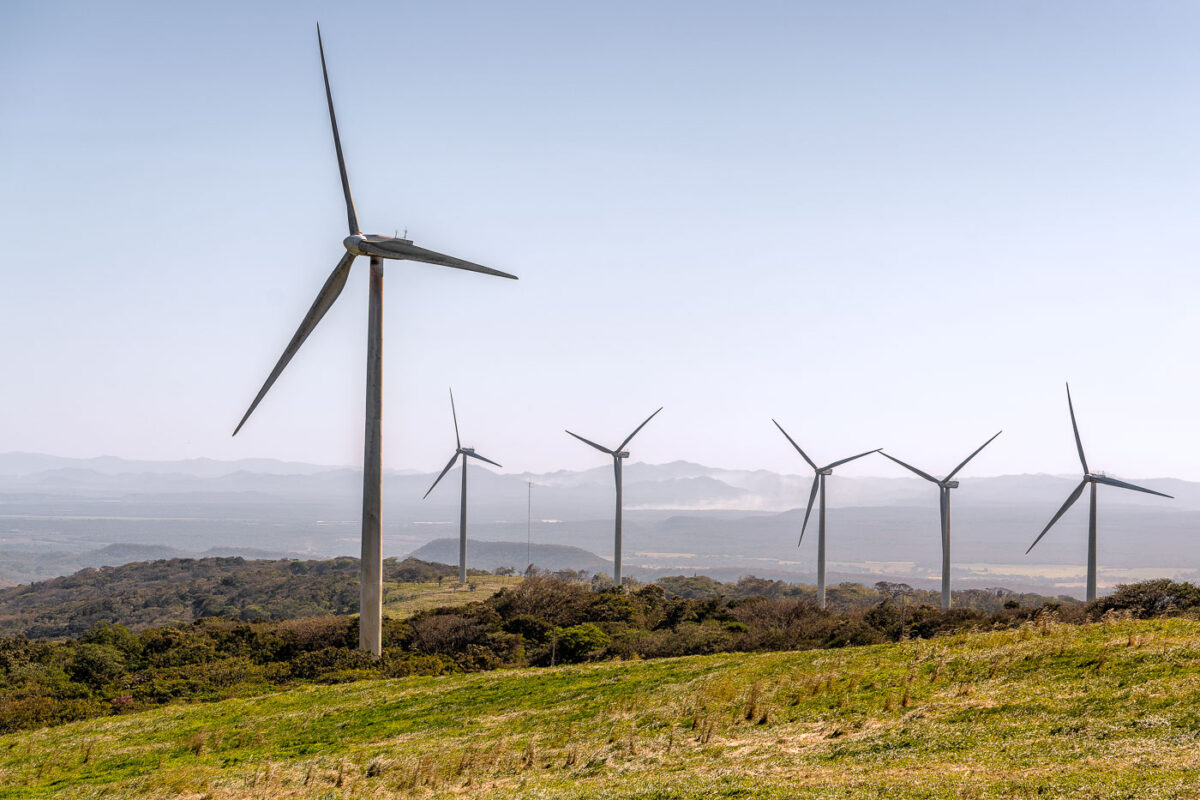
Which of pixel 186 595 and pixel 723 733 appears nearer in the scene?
pixel 723 733

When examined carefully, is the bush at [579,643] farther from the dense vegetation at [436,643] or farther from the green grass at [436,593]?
the green grass at [436,593]

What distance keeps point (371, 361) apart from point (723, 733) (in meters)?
23.3

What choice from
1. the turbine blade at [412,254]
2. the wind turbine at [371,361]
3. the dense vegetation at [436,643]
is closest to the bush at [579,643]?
the dense vegetation at [436,643]

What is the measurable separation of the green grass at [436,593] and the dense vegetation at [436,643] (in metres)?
18.8

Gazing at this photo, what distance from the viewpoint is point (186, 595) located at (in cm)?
11756

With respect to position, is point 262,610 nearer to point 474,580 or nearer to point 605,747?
point 474,580

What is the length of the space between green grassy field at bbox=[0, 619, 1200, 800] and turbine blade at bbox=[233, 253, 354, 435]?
1371 centimetres

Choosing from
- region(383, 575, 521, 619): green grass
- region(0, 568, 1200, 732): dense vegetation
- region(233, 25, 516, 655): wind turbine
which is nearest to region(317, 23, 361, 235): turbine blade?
region(233, 25, 516, 655): wind turbine

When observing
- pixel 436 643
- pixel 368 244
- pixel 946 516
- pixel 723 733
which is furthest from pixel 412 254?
pixel 946 516

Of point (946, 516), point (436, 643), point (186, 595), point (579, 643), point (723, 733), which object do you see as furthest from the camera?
point (186, 595)

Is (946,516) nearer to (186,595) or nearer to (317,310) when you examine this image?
(317,310)

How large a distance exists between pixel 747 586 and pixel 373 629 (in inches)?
3653

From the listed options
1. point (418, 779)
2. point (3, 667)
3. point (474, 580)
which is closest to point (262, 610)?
point (474, 580)

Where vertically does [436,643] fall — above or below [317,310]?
below
